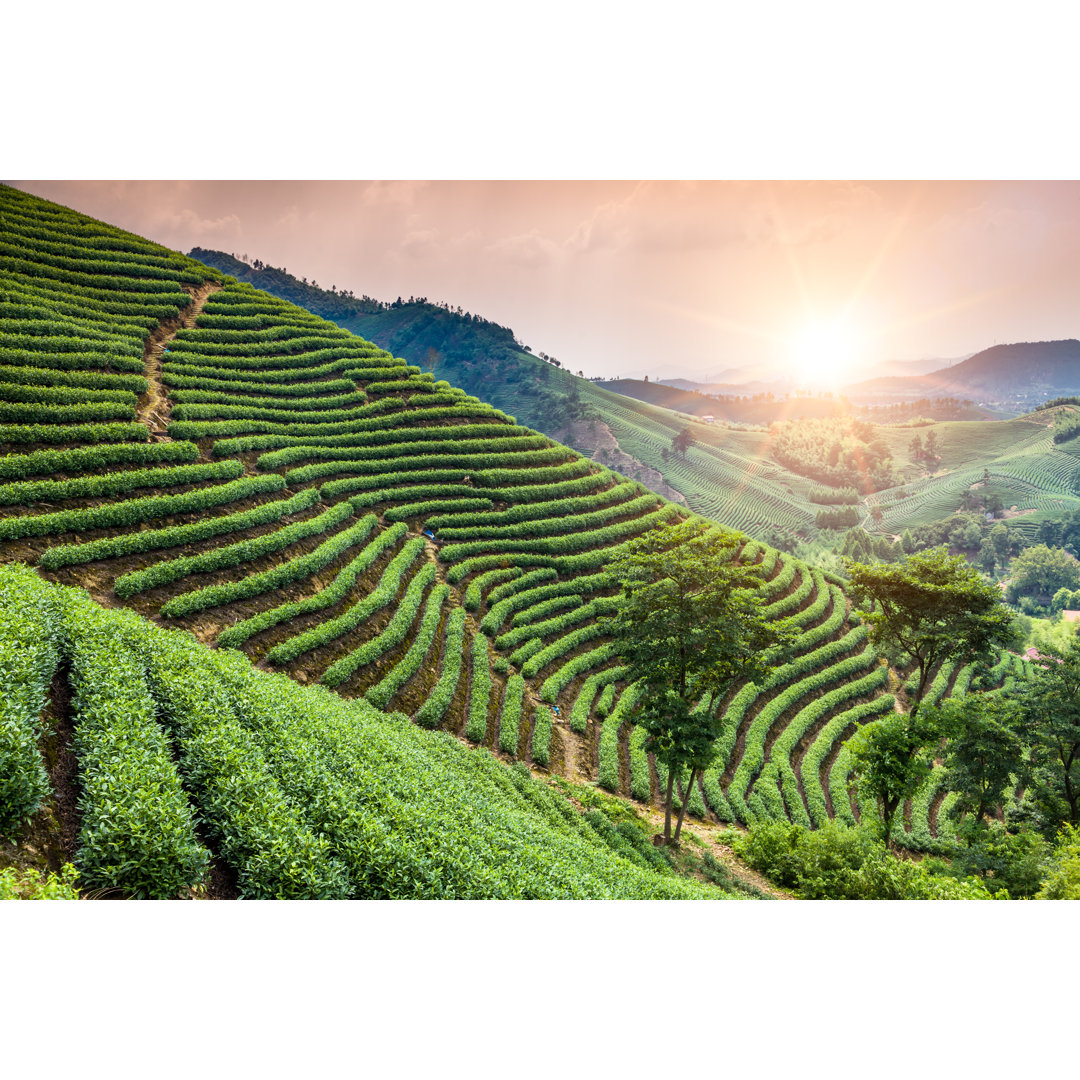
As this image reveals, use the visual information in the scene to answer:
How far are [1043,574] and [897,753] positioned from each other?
7885cm

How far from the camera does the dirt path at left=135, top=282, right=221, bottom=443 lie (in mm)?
17453

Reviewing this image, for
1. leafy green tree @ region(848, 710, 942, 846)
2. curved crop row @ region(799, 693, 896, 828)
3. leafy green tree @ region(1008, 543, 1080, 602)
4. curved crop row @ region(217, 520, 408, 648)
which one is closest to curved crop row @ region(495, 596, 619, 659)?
curved crop row @ region(217, 520, 408, 648)

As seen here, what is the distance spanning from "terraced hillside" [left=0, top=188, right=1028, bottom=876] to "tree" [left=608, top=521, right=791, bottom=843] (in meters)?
3.88

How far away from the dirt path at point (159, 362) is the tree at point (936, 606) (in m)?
22.3

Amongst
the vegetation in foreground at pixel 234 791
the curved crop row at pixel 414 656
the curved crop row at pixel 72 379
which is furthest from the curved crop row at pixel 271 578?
the curved crop row at pixel 72 379

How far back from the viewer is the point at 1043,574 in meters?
68.1

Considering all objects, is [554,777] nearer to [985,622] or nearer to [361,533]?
[361,533]

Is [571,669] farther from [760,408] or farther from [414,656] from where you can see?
[760,408]

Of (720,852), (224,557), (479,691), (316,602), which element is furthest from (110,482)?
(720,852)

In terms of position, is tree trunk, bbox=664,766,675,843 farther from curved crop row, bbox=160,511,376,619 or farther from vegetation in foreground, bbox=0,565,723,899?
curved crop row, bbox=160,511,376,619

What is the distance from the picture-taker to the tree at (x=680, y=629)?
11.1m

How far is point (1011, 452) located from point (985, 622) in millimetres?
145350

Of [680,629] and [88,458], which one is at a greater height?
[88,458]

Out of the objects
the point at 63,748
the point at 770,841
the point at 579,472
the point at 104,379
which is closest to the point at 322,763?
the point at 63,748
